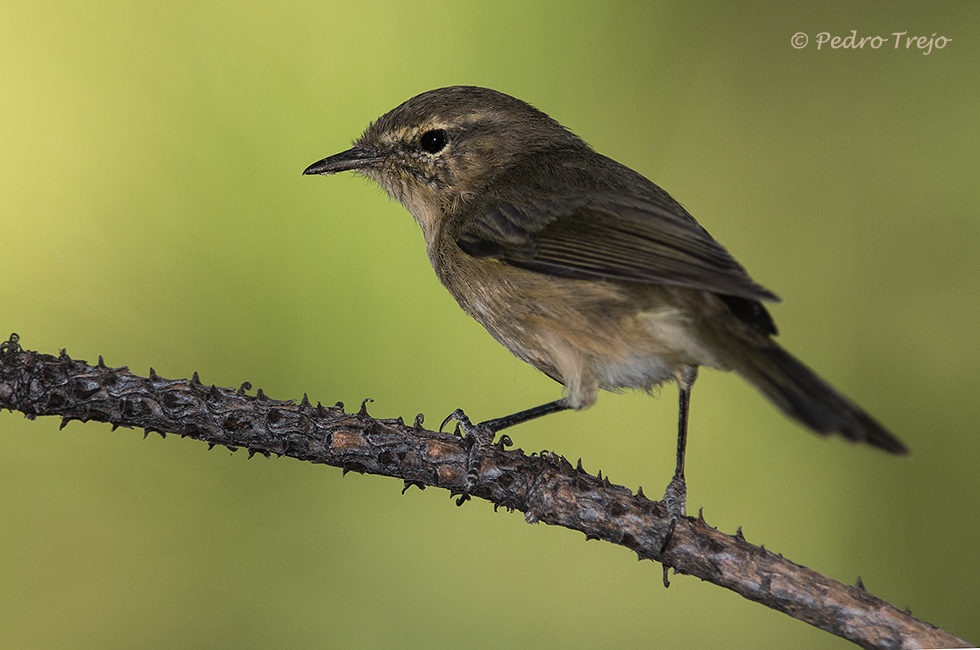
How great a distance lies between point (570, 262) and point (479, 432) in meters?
0.55

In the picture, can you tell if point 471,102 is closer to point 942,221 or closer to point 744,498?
point 744,498

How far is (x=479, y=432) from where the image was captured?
7.37ft

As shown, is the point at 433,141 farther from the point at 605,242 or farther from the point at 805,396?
the point at 805,396

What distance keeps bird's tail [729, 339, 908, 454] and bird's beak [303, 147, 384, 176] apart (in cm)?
146

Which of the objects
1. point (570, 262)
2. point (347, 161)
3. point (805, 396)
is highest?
point (347, 161)

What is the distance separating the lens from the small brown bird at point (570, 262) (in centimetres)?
215

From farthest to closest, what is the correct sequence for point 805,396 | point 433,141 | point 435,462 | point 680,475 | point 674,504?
1. point 433,141
2. point 680,475
3. point 674,504
4. point 435,462
5. point 805,396

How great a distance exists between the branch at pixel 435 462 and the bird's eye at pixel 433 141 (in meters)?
1.17

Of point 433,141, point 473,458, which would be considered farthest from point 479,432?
point 433,141

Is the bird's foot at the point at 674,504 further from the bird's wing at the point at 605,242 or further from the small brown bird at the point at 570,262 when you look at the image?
the bird's wing at the point at 605,242

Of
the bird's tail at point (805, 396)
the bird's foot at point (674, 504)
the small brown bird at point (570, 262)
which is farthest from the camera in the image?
the small brown bird at point (570, 262)

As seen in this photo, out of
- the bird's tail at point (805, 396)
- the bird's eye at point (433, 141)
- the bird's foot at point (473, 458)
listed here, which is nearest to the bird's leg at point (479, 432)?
the bird's foot at point (473, 458)

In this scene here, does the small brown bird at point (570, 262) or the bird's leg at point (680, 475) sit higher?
the small brown bird at point (570, 262)

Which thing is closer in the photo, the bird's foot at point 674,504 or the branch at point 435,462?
the branch at point 435,462
